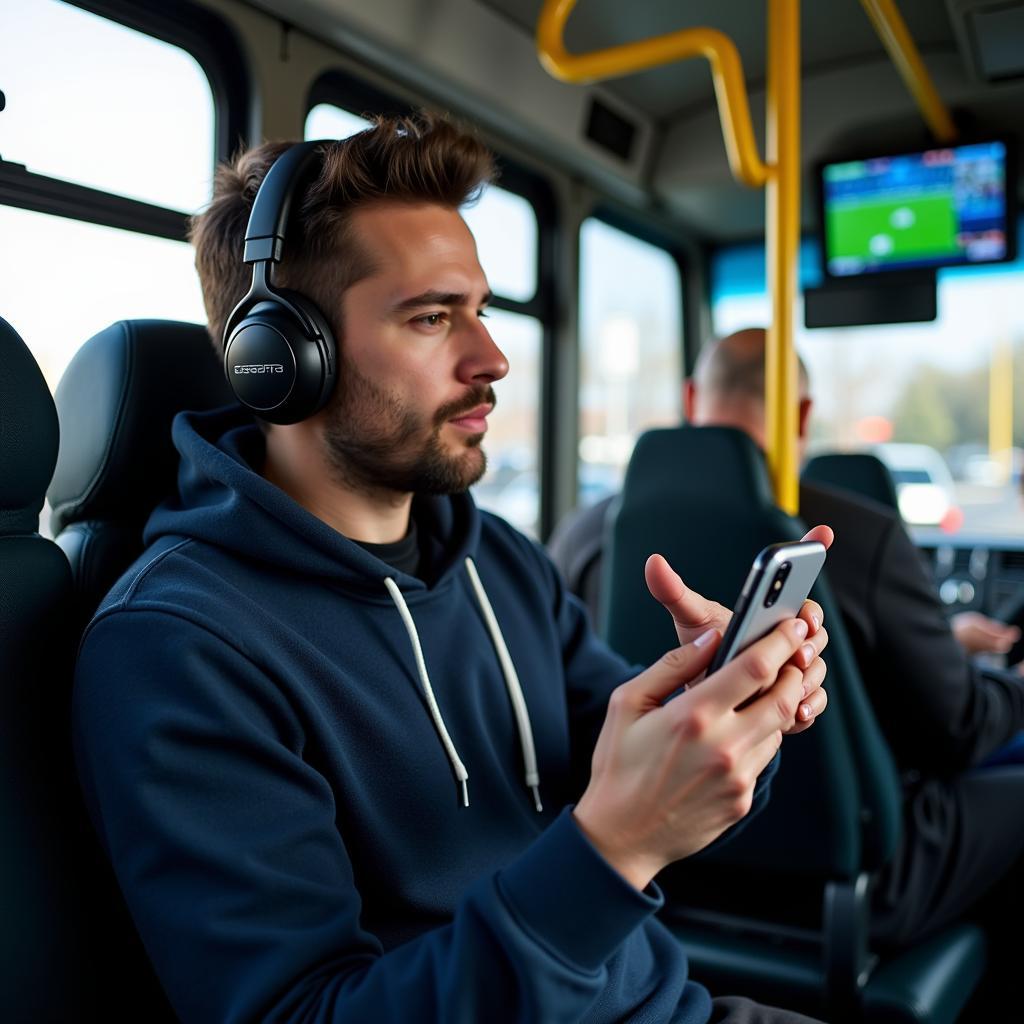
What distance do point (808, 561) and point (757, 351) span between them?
144 centimetres

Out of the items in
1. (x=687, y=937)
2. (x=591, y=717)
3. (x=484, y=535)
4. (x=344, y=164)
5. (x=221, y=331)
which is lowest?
(x=687, y=937)

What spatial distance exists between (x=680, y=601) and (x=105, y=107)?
5.29ft

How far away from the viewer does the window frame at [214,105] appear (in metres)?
1.80

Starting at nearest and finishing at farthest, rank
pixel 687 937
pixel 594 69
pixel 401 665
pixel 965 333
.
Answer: pixel 401 665 < pixel 687 937 < pixel 594 69 < pixel 965 333

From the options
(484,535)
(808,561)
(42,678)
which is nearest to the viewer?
(808,561)

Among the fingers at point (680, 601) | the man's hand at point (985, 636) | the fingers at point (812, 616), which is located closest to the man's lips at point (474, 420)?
the fingers at point (680, 601)

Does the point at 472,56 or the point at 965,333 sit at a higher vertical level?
the point at 472,56

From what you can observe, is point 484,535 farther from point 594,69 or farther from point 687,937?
point 594,69

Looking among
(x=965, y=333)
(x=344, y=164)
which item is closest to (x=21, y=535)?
(x=344, y=164)

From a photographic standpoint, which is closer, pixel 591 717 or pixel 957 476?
pixel 591 717

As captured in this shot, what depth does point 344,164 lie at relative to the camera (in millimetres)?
1245

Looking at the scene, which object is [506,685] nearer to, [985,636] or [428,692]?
[428,692]

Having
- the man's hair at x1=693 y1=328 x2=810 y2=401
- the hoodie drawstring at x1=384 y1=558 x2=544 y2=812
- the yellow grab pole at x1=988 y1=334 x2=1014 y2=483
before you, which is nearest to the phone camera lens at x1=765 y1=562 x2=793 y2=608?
the hoodie drawstring at x1=384 y1=558 x2=544 y2=812

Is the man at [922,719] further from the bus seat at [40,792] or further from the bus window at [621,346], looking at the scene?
the bus window at [621,346]
